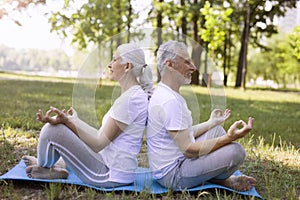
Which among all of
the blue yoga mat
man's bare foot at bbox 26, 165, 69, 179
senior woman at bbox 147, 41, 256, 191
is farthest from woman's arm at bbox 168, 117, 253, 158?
man's bare foot at bbox 26, 165, 69, 179

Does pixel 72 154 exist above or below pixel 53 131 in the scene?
below

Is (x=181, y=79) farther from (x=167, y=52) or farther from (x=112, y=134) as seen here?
(x=112, y=134)

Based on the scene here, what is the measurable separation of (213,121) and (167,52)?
24.1 inches

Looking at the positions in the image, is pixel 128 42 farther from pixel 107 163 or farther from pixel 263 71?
pixel 263 71

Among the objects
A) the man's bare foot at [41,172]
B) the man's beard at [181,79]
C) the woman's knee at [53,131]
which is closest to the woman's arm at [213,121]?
the man's beard at [181,79]

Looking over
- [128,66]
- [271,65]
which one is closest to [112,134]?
[128,66]

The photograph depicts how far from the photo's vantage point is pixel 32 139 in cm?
436

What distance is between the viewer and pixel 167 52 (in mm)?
2445

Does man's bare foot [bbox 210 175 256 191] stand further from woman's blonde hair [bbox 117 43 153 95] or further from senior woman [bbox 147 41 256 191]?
woman's blonde hair [bbox 117 43 153 95]

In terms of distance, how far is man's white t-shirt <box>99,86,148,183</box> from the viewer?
2457 mm

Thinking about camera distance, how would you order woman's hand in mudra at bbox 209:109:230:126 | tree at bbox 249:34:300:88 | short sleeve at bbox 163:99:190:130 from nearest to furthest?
1. short sleeve at bbox 163:99:190:130
2. woman's hand in mudra at bbox 209:109:230:126
3. tree at bbox 249:34:300:88

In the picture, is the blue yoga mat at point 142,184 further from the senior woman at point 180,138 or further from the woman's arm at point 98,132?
the woman's arm at point 98,132

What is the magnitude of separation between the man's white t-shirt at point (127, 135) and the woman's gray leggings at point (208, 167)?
271 millimetres

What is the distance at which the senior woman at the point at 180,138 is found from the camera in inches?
95.6
